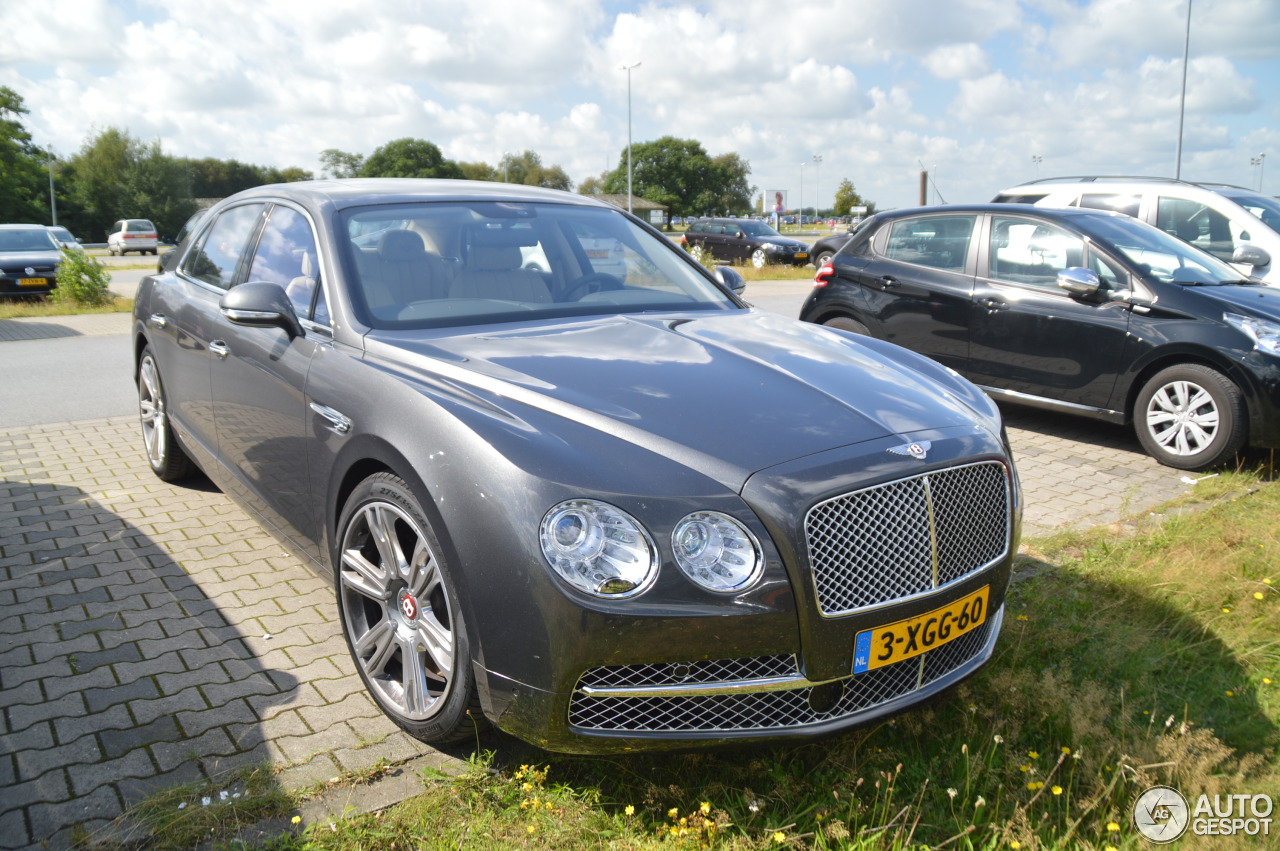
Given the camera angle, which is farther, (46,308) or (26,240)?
(26,240)

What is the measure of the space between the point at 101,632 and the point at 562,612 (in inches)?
95.3

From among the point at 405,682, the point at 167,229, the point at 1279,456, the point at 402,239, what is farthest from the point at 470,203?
the point at 167,229

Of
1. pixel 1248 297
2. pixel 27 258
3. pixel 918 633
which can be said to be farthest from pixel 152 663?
pixel 27 258

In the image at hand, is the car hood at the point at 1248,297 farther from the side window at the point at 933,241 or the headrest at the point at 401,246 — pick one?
the headrest at the point at 401,246

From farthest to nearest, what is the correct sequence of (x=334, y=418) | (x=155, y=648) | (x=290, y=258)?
(x=290, y=258) → (x=155, y=648) → (x=334, y=418)

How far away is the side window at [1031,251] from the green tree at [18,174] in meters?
73.2

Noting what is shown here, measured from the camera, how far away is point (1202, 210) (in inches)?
382

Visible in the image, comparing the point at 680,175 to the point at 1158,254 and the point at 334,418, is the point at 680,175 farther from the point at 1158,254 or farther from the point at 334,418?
the point at 334,418

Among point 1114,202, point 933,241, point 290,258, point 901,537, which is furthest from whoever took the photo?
point 1114,202

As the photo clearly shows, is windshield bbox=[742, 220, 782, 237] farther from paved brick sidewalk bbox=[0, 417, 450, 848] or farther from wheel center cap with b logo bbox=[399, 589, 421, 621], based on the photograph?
wheel center cap with b logo bbox=[399, 589, 421, 621]

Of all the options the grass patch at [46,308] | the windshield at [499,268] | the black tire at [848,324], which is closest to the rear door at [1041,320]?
the black tire at [848,324]

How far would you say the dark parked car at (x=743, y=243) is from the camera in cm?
3016

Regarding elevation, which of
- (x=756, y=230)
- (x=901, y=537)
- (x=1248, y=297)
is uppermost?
(x=756, y=230)

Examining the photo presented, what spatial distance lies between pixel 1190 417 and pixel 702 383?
4.80 metres
